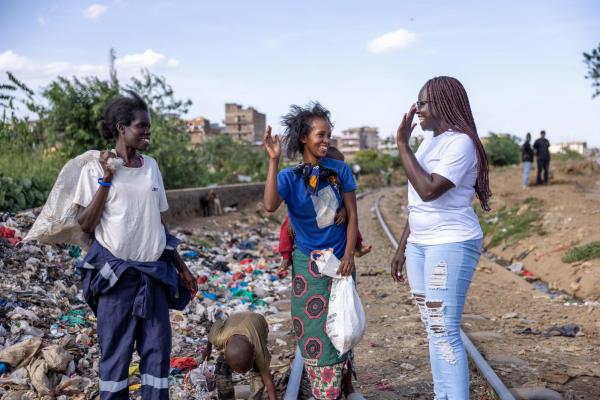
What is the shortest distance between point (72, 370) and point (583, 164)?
25468 mm

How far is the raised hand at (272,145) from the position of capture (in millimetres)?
3447

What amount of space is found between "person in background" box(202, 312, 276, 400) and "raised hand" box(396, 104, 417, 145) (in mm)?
1546

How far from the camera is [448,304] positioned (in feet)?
10.2

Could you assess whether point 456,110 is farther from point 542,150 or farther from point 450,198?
point 542,150

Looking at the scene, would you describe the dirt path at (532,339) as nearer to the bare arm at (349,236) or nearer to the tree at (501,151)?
the bare arm at (349,236)

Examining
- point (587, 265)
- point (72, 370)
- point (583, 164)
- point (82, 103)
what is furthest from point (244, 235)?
point (583, 164)

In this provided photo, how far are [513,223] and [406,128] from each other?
12.6 m

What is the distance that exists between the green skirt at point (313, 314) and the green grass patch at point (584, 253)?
774cm

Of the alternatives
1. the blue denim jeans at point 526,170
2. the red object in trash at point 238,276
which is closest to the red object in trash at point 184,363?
the red object in trash at point 238,276

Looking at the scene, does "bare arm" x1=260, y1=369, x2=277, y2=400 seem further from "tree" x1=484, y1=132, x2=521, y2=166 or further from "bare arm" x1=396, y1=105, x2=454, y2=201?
"tree" x1=484, y1=132, x2=521, y2=166

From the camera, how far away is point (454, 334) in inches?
124

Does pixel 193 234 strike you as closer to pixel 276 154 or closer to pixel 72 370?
pixel 72 370

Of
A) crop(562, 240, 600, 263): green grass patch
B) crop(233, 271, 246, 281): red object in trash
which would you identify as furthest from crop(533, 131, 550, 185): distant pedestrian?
crop(233, 271, 246, 281): red object in trash

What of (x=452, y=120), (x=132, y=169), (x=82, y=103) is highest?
(x=82, y=103)
